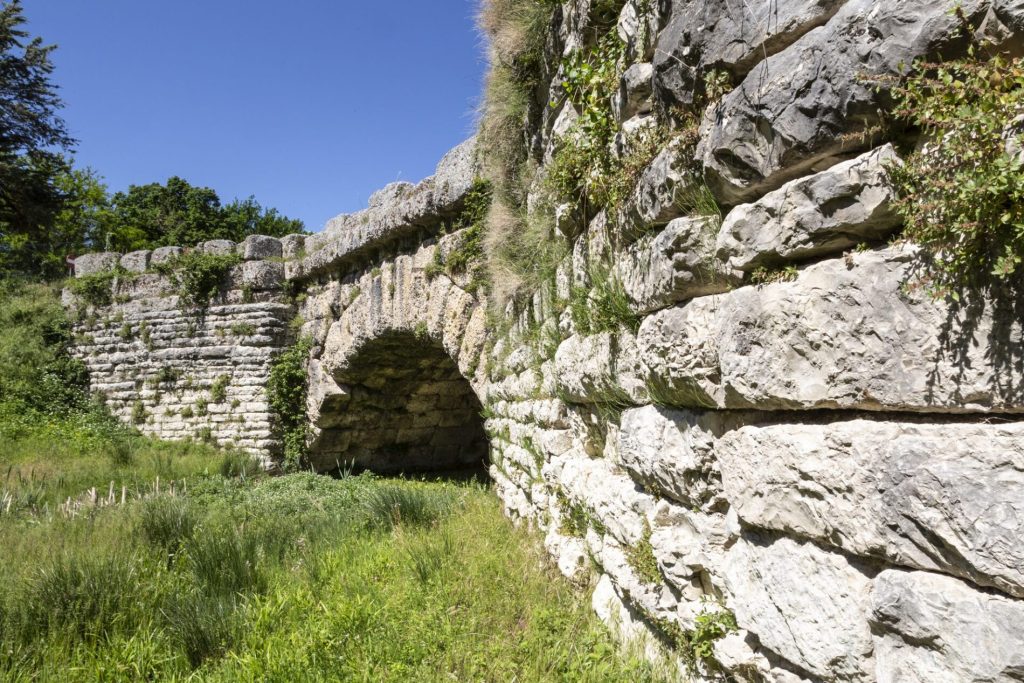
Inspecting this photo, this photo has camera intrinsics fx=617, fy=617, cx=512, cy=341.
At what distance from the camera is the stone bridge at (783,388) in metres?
1.17

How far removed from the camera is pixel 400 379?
9727 mm

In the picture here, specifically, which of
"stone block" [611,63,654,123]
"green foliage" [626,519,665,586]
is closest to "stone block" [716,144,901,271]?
"stone block" [611,63,654,123]

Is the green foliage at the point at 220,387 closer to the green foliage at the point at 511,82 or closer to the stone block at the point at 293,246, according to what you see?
the stone block at the point at 293,246

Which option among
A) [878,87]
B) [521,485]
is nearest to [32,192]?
[521,485]

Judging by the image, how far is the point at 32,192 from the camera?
54.6 ft

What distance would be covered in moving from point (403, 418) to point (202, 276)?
4.16 meters

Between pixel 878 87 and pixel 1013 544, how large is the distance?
933 mm

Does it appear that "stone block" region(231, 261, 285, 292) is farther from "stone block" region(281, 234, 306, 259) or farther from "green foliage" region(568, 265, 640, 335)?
"green foliage" region(568, 265, 640, 335)

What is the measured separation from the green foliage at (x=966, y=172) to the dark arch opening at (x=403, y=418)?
7.41 meters

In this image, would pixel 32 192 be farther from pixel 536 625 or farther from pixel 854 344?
pixel 854 344

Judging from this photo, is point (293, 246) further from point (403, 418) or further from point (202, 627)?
point (202, 627)

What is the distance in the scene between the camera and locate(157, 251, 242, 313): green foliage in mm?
10406

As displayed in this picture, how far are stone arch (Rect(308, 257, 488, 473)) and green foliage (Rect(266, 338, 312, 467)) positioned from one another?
0.84 feet

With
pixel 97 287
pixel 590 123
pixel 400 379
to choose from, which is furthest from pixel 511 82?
pixel 97 287
